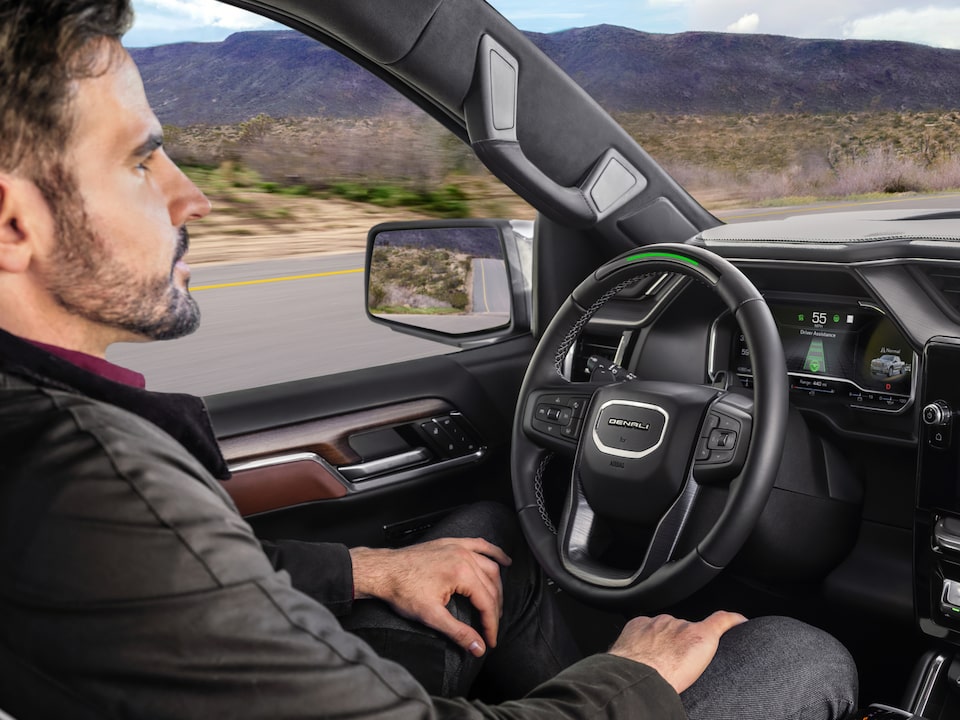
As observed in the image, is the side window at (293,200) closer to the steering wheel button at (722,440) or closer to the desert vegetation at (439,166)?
the desert vegetation at (439,166)

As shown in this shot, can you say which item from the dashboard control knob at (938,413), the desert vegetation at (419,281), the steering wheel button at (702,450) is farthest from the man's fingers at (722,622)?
the desert vegetation at (419,281)

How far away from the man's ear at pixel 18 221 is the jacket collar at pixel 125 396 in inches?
3.3

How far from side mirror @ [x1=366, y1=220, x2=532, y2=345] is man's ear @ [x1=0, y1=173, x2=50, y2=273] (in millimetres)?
1715

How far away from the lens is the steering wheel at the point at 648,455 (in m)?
1.58

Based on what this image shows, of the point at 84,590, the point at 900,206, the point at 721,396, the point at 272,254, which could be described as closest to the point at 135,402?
the point at 84,590

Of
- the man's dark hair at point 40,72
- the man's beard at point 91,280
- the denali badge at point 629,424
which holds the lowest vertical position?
the denali badge at point 629,424

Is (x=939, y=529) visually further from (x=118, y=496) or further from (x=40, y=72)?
(x=40, y=72)

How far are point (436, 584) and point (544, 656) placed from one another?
0.33 meters

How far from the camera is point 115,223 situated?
1.06 meters

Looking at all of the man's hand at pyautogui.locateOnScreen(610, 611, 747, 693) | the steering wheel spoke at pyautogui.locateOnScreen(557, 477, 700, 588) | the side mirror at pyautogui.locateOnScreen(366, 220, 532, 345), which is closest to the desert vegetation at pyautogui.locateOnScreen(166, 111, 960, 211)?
the side mirror at pyautogui.locateOnScreen(366, 220, 532, 345)

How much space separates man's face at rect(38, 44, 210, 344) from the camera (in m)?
1.02

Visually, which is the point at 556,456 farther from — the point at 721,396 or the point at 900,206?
the point at 900,206

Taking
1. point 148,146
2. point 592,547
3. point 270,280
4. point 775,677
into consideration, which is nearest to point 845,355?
point 592,547

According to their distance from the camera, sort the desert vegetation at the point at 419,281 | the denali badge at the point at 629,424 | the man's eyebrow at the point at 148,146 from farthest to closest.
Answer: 1. the desert vegetation at the point at 419,281
2. the denali badge at the point at 629,424
3. the man's eyebrow at the point at 148,146
